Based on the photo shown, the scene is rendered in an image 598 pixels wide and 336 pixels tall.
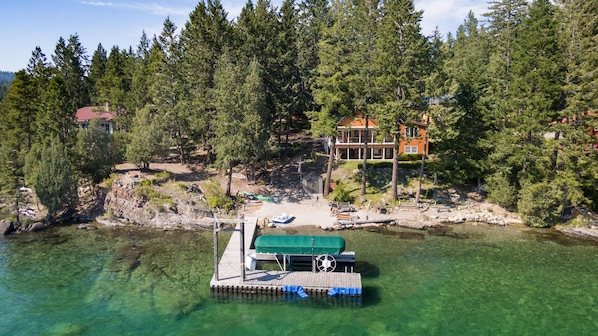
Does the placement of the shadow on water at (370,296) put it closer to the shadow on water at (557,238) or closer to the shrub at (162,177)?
the shadow on water at (557,238)

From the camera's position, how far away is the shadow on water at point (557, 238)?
1404 inches

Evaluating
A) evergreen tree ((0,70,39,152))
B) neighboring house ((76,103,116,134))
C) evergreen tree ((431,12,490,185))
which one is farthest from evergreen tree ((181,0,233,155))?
evergreen tree ((431,12,490,185))

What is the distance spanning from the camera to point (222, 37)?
51781 millimetres

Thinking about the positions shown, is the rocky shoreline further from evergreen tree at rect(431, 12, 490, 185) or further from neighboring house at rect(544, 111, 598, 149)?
neighboring house at rect(544, 111, 598, 149)

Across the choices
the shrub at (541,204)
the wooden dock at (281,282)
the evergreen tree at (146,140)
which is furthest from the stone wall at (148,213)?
the shrub at (541,204)

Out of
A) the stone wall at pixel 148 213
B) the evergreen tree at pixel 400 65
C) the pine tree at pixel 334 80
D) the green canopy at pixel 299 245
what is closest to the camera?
the green canopy at pixel 299 245

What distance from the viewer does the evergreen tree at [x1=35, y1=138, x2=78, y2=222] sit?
40875mm

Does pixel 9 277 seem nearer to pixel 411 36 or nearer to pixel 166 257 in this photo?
pixel 166 257

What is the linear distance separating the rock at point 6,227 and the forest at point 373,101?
2.50 m

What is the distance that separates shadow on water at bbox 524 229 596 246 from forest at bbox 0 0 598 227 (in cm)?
159

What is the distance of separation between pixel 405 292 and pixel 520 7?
43.1 meters

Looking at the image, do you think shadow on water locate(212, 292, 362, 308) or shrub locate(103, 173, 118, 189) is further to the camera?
shrub locate(103, 173, 118, 189)

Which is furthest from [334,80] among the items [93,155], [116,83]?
[116,83]

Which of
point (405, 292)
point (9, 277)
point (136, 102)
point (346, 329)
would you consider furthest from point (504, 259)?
point (136, 102)
